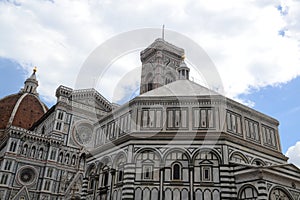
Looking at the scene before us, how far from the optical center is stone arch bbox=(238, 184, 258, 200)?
18.5 metres

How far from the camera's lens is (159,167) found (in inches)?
806

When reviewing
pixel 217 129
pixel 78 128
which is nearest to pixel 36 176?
pixel 78 128

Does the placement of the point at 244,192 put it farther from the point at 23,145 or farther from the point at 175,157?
the point at 23,145

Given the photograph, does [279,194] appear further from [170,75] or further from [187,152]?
[170,75]

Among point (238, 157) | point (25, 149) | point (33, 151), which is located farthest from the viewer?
point (33, 151)

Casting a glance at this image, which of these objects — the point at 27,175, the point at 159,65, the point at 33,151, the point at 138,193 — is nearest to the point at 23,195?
the point at 27,175

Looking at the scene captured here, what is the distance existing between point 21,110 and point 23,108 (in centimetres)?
89

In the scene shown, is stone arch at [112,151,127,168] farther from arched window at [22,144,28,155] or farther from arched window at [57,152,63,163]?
arched window at [22,144,28,155]

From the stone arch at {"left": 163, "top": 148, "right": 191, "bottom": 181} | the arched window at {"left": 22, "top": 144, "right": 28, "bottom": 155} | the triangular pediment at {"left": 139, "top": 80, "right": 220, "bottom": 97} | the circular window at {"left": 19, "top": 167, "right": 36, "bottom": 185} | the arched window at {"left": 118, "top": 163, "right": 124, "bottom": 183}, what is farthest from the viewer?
the arched window at {"left": 22, "top": 144, "right": 28, "bottom": 155}

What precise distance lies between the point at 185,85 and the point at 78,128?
3030 cm

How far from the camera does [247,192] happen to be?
742 inches

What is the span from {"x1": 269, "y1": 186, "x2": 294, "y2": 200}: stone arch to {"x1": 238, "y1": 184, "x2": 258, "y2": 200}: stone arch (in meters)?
0.97

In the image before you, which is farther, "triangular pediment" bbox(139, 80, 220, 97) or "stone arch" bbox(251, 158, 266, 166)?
"triangular pediment" bbox(139, 80, 220, 97)

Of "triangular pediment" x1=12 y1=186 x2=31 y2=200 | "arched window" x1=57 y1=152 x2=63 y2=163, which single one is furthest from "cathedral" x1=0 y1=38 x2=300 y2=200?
"arched window" x1=57 y1=152 x2=63 y2=163
